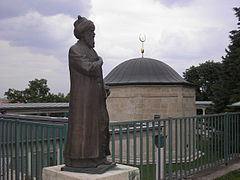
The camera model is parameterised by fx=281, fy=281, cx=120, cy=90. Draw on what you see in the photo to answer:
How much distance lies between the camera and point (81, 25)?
3.67 metres

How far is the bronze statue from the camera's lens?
11.5 feet

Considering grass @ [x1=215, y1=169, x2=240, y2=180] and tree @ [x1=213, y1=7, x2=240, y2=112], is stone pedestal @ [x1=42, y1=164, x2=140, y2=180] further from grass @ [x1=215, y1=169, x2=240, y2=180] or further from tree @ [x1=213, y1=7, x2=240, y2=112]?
tree @ [x1=213, y1=7, x2=240, y2=112]

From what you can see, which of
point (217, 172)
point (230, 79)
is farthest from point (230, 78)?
point (217, 172)

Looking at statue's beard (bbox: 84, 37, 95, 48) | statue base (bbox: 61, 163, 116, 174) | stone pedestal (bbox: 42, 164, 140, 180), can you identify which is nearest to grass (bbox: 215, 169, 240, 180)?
stone pedestal (bbox: 42, 164, 140, 180)

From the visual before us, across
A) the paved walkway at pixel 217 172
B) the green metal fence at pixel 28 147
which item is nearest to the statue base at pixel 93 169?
the green metal fence at pixel 28 147

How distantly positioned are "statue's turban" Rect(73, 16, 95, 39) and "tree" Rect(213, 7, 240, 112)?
11.1 meters

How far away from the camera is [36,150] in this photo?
4.93 meters

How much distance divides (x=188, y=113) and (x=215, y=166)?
871 cm

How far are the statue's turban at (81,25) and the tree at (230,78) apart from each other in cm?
1109

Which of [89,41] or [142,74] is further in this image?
[142,74]

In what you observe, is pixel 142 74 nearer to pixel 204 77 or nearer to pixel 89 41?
pixel 89 41

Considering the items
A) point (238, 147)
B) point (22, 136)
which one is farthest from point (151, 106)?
point (22, 136)

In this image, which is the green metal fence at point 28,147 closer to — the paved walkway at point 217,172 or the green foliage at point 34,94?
the paved walkway at point 217,172

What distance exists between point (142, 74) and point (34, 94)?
33.7m
